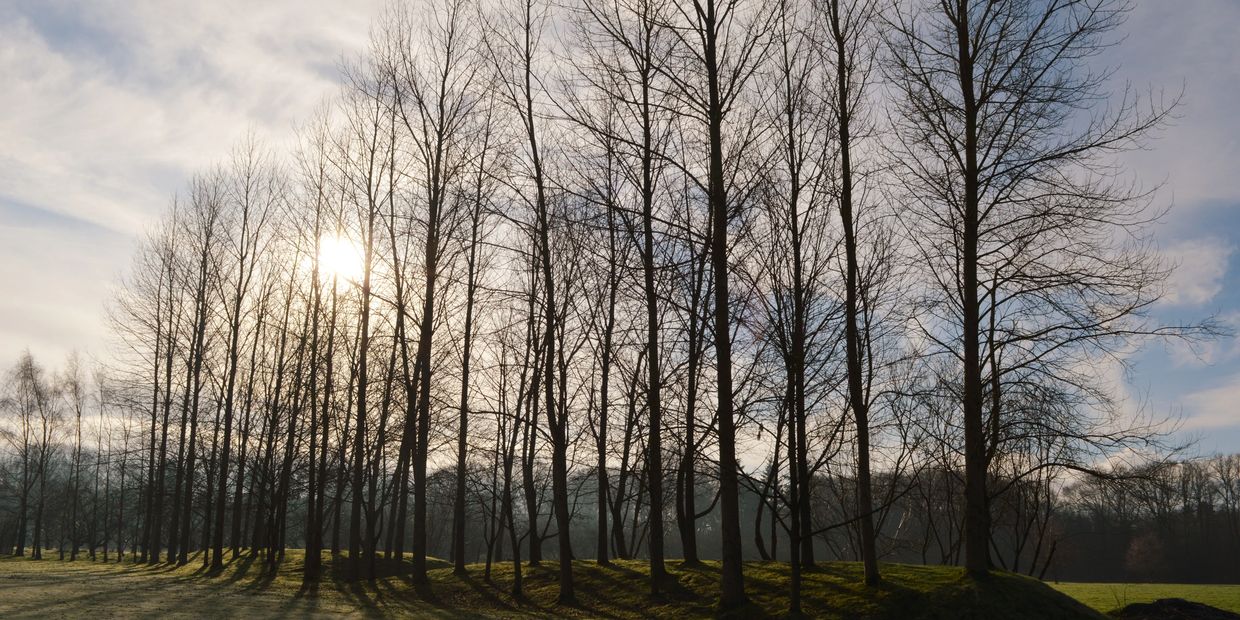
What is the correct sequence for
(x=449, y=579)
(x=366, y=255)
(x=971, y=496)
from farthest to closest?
(x=449, y=579)
(x=366, y=255)
(x=971, y=496)

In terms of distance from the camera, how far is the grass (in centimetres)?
1164

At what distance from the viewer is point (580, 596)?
57.2 feet

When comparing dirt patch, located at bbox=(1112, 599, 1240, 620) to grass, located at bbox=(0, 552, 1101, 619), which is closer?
grass, located at bbox=(0, 552, 1101, 619)

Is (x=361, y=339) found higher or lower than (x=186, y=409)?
higher

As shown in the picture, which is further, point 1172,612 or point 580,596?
point 580,596

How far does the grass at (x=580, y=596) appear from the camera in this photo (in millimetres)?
11641

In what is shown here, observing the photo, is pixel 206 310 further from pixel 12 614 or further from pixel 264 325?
pixel 12 614

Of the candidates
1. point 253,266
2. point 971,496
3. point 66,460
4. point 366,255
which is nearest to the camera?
point 971,496

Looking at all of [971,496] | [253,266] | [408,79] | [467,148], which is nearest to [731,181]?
[971,496]

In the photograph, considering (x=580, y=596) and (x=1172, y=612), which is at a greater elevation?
(x=1172, y=612)

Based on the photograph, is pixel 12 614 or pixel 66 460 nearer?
pixel 12 614

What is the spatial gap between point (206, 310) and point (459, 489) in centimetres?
1625

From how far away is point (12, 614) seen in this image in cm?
1207

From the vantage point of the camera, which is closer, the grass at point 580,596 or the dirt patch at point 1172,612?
the grass at point 580,596
